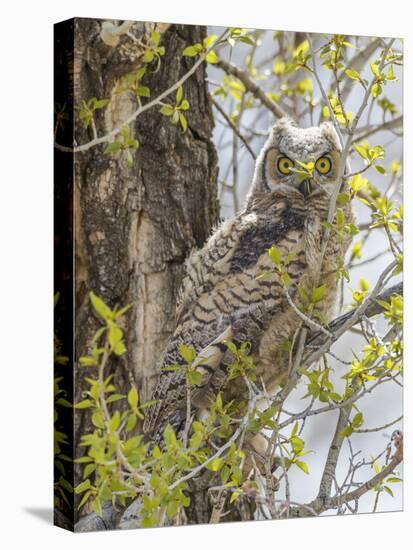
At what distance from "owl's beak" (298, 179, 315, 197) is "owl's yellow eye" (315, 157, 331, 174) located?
5 centimetres

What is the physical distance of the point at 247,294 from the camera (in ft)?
11.4

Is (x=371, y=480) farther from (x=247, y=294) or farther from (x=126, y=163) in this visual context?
(x=126, y=163)

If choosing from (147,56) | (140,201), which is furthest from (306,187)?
(147,56)

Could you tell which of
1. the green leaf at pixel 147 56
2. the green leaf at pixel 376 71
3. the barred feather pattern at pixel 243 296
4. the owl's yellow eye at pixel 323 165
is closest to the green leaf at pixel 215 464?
the barred feather pattern at pixel 243 296

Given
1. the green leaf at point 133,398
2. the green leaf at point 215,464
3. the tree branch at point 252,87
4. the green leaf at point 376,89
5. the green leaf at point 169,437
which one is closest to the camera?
the green leaf at point 133,398

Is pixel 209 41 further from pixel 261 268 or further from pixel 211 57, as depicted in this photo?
pixel 261 268

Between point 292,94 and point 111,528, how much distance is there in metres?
1.47

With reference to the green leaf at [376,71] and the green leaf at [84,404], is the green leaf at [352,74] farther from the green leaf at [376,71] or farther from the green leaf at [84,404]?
the green leaf at [84,404]

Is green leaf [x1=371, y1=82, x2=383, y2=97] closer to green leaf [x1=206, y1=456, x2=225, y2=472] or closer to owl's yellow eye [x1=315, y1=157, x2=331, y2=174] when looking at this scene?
owl's yellow eye [x1=315, y1=157, x2=331, y2=174]

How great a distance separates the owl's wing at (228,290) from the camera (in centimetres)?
343

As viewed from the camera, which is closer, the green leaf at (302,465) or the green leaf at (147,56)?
the green leaf at (147,56)

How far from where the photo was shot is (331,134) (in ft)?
11.8

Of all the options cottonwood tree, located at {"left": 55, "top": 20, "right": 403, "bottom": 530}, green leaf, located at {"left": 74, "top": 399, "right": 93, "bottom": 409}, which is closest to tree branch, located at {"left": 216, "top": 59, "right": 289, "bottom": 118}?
cottonwood tree, located at {"left": 55, "top": 20, "right": 403, "bottom": 530}

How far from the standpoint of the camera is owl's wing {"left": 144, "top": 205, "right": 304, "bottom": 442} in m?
3.43
